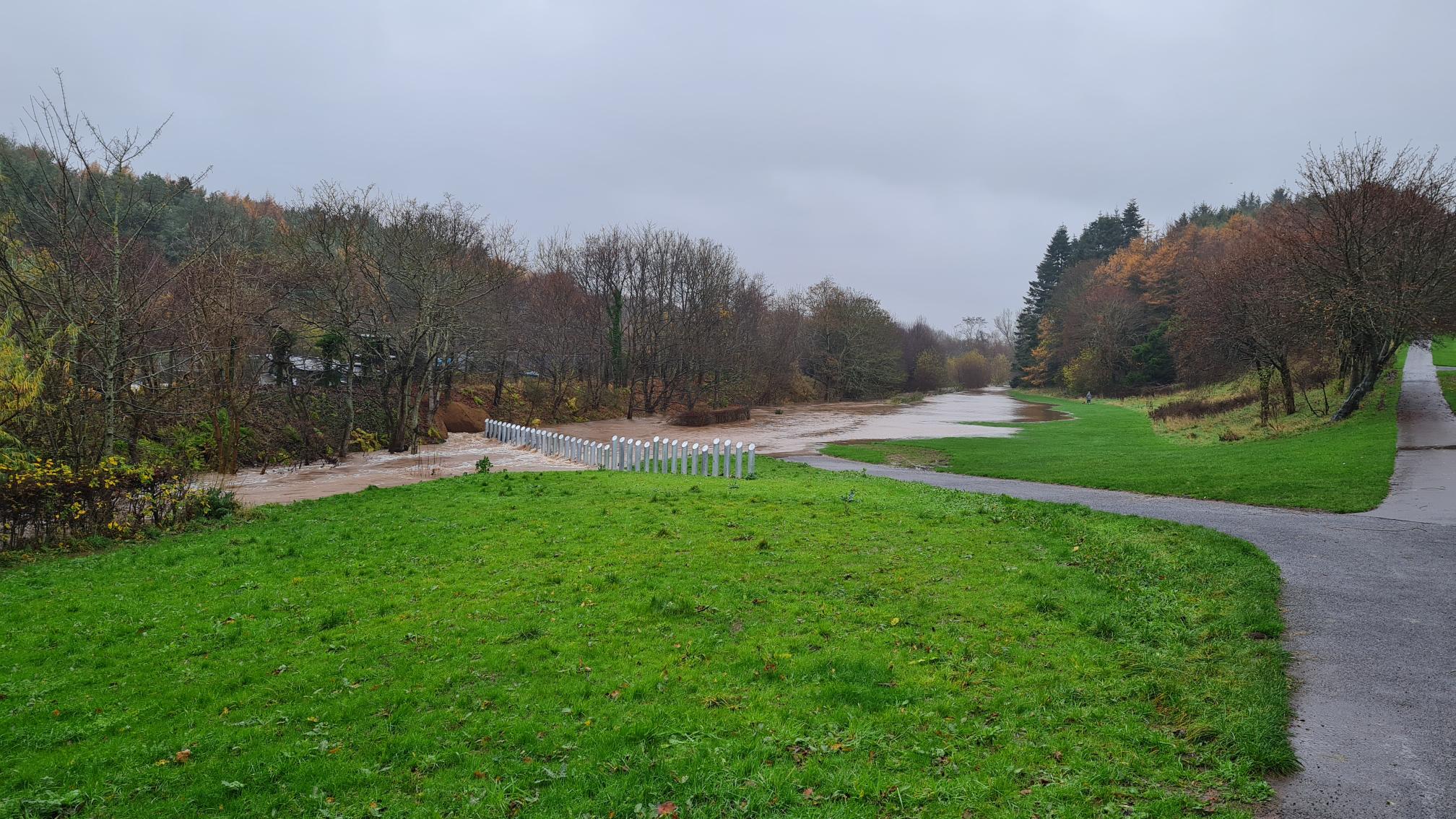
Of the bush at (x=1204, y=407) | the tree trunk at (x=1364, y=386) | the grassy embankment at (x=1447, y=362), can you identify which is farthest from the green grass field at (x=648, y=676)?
the bush at (x=1204, y=407)

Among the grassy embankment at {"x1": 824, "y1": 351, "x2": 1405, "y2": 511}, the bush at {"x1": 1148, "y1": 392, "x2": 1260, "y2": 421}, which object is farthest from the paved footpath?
the bush at {"x1": 1148, "y1": 392, "x2": 1260, "y2": 421}

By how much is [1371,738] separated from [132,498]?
44.3 ft

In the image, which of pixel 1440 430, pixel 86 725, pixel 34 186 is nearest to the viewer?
pixel 86 725

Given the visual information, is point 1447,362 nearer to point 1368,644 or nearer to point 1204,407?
point 1204,407

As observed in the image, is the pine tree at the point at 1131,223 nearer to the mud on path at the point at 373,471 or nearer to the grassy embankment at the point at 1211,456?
the grassy embankment at the point at 1211,456

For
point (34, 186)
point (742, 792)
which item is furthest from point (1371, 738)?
point (34, 186)

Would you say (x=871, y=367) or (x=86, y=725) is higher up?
(x=871, y=367)

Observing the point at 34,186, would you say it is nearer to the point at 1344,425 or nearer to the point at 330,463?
the point at 330,463

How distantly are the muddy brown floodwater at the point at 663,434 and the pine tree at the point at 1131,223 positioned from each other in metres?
39.9

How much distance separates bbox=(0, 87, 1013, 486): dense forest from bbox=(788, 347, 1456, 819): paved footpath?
546 inches

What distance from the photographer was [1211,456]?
60.6ft

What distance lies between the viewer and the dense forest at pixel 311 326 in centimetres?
1102

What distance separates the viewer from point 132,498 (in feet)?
33.2

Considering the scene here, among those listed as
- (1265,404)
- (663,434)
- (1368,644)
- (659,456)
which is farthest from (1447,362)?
(1368,644)
